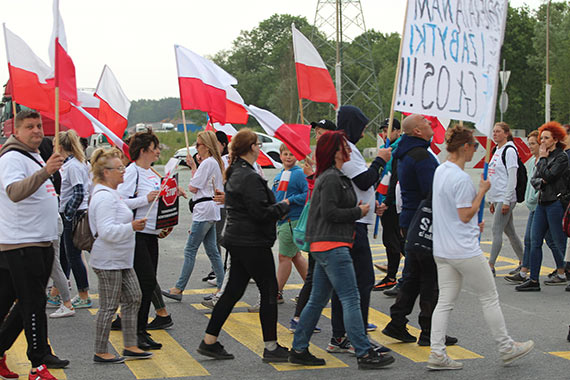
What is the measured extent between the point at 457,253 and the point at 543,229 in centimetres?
373

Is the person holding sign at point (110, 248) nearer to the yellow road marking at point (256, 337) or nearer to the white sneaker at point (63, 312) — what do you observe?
the yellow road marking at point (256, 337)

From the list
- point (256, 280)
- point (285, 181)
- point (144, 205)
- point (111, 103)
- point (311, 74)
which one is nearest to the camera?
point (256, 280)

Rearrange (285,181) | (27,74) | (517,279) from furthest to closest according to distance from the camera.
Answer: (517,279), (285,181), (27,74)

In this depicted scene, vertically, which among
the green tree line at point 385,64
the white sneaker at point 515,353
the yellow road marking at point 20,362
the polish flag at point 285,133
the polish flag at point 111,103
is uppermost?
the green tree line at point 385,64

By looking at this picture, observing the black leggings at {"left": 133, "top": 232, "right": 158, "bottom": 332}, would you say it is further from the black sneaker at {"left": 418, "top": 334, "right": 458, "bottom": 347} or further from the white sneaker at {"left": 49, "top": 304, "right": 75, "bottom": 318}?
the black sneaker at {"left": 418, "top": 334, "right": 458, "bottom": 347}

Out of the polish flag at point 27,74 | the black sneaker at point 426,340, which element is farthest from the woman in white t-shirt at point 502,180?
the polish flag at point 27,74

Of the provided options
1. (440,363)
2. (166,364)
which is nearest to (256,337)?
(166,364)

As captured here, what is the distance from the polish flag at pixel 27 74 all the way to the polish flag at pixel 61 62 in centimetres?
31

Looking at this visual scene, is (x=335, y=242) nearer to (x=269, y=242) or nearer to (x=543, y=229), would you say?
(x=269, y=242)

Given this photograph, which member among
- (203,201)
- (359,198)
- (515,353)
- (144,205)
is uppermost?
(359,198)

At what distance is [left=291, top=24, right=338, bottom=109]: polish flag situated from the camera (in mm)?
8438

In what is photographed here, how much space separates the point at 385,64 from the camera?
8831 centimetres

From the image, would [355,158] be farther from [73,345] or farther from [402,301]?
[73,345]

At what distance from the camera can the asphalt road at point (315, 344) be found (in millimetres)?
5680
